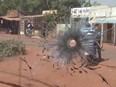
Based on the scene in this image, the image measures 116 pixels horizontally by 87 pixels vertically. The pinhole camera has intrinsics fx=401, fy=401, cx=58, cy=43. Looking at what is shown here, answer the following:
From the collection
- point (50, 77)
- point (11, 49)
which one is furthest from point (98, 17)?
point (11, 49)

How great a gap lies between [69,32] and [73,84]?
458cm

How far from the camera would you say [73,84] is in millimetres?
10844

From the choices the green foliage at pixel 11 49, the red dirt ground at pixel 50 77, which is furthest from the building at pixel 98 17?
the green foliage at pixel 11 49

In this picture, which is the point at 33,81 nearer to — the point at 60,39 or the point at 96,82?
the point at 96,82

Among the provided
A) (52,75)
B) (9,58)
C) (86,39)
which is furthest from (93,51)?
(9,58)

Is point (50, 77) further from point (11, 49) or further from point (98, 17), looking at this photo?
point (11, 49)

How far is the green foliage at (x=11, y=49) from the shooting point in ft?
57.6

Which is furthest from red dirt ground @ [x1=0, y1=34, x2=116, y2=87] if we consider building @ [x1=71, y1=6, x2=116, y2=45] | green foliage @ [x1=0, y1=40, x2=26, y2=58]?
green foliage @ [x1=0, y1=40, x2=26, y2=58]

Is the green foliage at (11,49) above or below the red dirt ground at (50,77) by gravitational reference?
above

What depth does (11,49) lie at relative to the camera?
1781 cm

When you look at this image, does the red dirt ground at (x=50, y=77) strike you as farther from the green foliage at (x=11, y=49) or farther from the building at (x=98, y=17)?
the green foliage at (x=11, y=49)

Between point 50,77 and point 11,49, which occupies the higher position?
point 11,49

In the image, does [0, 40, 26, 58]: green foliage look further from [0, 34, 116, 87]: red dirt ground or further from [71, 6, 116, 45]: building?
[71, 6, 116, 45]: building

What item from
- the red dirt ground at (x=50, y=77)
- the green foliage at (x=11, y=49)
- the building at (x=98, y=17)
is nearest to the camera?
the building at (x=98, y=17)
